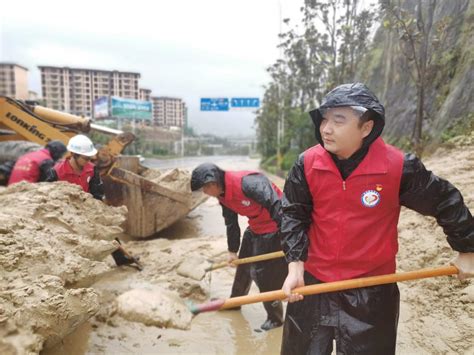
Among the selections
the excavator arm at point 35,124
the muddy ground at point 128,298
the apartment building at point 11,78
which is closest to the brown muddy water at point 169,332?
the muddy ground at point 128,298

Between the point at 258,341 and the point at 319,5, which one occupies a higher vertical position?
the point at 319,5

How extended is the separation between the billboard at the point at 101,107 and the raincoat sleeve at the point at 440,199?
3250 cm

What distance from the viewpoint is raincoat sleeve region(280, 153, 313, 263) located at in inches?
72.3

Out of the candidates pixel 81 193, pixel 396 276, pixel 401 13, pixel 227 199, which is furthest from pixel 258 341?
pixel 401 13

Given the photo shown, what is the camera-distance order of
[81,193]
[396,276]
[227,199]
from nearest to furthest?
[396,276], [227,199], [81,193]

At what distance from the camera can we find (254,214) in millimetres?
3256

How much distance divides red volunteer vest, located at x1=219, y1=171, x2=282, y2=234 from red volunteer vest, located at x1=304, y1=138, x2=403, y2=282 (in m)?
1.32

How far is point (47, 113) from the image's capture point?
23.1 ft

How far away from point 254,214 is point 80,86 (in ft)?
96.8

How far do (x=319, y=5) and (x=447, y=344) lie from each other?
12.1m

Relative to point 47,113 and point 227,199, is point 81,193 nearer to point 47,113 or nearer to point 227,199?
point 227,199

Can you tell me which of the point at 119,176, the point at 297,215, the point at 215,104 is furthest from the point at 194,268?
the point at 215,104

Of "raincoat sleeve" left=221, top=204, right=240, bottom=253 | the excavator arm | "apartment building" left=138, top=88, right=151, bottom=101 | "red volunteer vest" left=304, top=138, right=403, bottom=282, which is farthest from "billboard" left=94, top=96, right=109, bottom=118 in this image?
"red volunteer vest" left=304, top=138, right=403, bottom=282

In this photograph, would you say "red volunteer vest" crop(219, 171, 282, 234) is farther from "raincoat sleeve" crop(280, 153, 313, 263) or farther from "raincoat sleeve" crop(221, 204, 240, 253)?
"raincoat sleeve" crop(280, 153, 313, 263)
